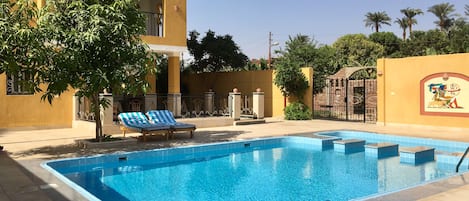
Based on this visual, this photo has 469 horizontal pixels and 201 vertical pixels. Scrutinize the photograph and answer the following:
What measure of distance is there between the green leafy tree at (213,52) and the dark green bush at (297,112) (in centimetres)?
796

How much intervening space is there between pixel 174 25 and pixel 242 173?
421 inches

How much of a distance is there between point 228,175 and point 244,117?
425 inches

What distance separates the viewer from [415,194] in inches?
251

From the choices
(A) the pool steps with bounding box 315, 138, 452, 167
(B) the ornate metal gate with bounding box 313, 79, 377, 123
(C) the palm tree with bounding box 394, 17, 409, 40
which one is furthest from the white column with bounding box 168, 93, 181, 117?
(C) the palm tree with bounding box 394, 17, 409, 40

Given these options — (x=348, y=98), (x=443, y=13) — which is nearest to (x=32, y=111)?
(x=348, y=98)

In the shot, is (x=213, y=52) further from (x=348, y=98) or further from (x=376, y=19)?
(x=376, y=19)

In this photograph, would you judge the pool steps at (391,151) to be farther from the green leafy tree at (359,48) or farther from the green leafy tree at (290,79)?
the green leafy tree at (359,48)

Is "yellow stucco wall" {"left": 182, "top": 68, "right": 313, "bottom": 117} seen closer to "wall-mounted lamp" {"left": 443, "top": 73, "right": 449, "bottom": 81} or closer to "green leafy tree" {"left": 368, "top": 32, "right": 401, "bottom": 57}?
"wall-mounted lamp" {"left": 443, "top": 73, "right": 449, "bottom": 81}

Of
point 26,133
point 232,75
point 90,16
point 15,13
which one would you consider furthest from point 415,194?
point 232,75

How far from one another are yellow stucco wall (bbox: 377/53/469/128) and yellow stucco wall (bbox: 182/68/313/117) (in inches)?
168

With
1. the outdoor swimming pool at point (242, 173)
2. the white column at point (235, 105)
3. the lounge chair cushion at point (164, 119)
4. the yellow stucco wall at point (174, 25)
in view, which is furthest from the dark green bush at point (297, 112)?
the lounge chair cushion at point (164, 119)

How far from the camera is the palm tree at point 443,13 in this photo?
57000 millimetres

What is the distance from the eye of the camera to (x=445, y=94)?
16.5 meters

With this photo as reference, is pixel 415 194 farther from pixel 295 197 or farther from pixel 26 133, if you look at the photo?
pixel 26 133
